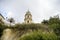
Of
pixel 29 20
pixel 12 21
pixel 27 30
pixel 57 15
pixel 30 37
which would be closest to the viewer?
pixel 30 37

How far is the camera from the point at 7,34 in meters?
42.0

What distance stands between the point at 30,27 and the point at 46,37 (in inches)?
365

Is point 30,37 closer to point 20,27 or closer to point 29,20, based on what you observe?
point 20,27

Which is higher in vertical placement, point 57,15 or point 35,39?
point 57,15

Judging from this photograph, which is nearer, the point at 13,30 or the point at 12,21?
the point at 13,30

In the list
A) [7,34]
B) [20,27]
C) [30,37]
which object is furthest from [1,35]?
[30,37]

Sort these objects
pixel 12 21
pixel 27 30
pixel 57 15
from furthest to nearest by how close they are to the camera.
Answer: pixel 12 21 → pixel 57 15 → pixel 27 30

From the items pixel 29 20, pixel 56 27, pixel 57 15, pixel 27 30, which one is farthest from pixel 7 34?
pixel 29 20

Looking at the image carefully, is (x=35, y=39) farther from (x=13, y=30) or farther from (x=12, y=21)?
(x=12, y=21)

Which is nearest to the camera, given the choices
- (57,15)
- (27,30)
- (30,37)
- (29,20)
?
(30,37)

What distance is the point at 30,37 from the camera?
32531mm

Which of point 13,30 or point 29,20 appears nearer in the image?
point 13,30

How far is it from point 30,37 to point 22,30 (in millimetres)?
9196

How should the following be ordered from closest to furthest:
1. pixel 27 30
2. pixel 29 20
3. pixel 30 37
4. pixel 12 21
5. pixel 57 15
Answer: pixel 30 37
pixel 27 30
pixel 57 15
pixel 12 21
pixel 29 20
